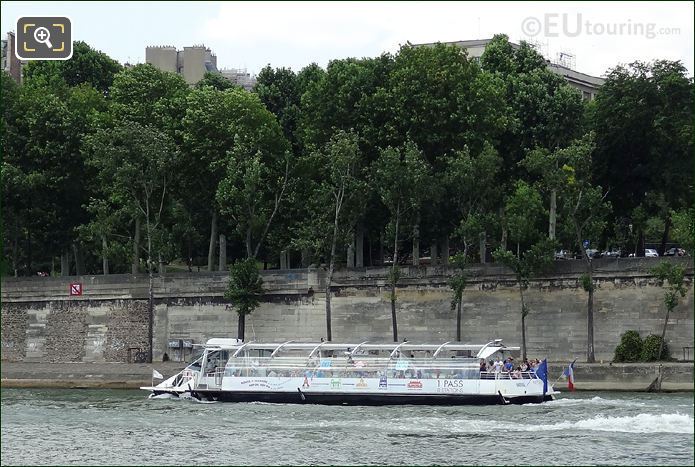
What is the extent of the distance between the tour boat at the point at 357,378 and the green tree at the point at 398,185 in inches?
283

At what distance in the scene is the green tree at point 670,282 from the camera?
5888cm

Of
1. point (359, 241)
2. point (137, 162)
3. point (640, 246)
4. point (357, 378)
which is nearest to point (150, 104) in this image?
point (137, 162)

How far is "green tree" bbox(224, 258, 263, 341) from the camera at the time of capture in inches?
2687

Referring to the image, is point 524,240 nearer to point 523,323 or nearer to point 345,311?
point 523,323

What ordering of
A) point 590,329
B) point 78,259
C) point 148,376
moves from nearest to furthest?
point 590,329 < point 148,376 < point 78,259

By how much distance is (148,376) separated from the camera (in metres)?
64.8

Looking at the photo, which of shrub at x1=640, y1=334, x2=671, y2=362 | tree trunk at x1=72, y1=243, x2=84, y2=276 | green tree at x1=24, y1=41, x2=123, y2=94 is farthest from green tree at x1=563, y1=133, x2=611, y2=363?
green tree at x1=24, y1=41, x2=123, y2=94

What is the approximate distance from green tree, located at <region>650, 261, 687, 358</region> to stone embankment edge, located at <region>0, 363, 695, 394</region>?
8.53ft

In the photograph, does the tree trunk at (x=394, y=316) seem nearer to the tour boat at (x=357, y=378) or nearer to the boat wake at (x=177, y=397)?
the tour boat at (x=357, y=378)

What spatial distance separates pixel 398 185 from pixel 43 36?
29392 millimetres

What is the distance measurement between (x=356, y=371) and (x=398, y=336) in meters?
11.3

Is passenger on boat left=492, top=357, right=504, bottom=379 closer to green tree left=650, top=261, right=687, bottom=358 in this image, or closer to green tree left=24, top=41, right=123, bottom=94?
green tree left=650, top=261, right=687, bottom=358

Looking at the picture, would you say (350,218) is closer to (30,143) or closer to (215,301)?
(215,301)

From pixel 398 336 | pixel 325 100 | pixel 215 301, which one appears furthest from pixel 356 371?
pixel 325 100
